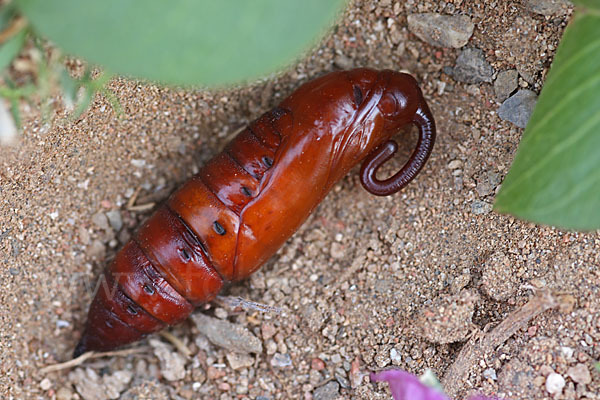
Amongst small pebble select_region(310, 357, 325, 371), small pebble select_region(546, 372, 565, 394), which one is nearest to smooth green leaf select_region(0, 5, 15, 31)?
small pebble select_region(310, 357, 325, 371)

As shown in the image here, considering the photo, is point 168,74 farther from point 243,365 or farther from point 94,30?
point 243,365

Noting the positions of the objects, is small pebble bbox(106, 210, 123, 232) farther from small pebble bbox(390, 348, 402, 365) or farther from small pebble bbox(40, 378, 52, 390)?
small pebble bbox(390, 348, 402, 365)

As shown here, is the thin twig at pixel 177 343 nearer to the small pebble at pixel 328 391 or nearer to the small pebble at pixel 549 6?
the small pebble at pixel 328 391

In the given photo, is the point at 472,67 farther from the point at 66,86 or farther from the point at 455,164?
the point at 66,86

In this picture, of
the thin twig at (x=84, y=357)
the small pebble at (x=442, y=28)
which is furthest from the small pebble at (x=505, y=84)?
the thin twig at (x=84, y=357)

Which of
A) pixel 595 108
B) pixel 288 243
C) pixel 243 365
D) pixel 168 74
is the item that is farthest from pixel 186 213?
pixel 595 108

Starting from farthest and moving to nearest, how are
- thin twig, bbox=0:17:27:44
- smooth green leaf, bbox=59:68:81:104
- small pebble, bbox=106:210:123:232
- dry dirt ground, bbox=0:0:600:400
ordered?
small pebble, bbox=106:210:123:232
dry dirt ground, bbox=0:0:600:400
smooth green leaf, bbox=59:68:81:104
thin twig, bbox=0:17:27:44
